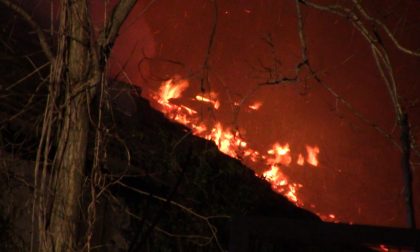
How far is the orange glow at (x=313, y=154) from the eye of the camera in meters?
Answer: 19.3

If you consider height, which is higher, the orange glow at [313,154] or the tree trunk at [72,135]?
the orange glow at [313,154]

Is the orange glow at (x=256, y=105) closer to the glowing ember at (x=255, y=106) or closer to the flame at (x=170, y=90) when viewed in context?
the glowing ember at (x=255, y=106)

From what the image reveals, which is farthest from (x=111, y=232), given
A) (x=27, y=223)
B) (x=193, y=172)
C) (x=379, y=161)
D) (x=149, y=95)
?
(x=379, y=161)

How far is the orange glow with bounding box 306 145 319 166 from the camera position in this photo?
19.3 m

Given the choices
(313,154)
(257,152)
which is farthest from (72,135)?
(313,154)

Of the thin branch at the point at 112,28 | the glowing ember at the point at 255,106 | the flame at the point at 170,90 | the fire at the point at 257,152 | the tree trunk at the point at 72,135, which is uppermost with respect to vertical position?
the glowing ember at the point at 255,106

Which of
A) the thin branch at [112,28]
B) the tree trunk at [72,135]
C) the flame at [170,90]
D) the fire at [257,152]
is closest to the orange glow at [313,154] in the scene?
the fire at [257,152]

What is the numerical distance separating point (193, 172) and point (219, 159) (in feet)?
2.87

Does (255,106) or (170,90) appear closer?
(170,90)

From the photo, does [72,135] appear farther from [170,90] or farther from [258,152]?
[258,152]

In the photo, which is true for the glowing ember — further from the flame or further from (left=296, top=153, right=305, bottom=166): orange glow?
the flame

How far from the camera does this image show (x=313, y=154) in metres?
19.3

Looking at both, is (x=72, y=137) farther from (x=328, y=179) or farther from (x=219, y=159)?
(x=328, y=179)

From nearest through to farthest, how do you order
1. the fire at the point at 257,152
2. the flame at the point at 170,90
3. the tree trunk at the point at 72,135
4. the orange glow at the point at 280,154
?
1. the tree trunk at the point at 72,135
2. the fire at the point at 257,152
3. the flame at the point at 170,90
4. the orange glow at the point at 280,154
